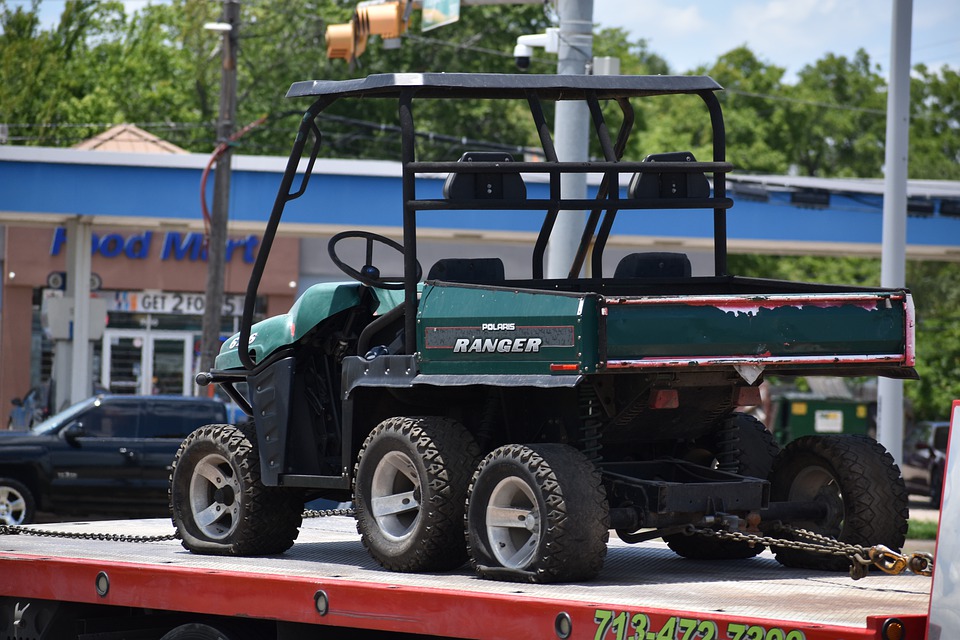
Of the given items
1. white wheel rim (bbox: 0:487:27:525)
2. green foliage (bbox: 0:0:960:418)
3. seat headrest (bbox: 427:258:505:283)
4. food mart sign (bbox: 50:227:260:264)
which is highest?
green foliage (bbox: 0:0:960:418)

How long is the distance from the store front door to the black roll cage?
29782 millimetres

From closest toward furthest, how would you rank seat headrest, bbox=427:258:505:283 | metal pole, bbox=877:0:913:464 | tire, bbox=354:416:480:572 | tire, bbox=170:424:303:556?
1. tire, bbox=354:416:480:572
2. seat headrest, bbox=427:258:505:283
3. tire, bbox=170:424:303:556
4. metal pole, bbox=877:0:913:464

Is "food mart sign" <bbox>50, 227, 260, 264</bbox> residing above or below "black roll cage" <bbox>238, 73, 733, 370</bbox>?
above

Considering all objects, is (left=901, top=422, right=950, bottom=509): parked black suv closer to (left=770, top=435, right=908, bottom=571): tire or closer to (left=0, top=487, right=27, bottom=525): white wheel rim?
(left=0, top=487, right=27, bottom=525): white wheel rim

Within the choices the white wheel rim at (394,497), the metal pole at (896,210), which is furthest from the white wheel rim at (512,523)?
the metal pole at (896,210)

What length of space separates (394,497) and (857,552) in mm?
2071

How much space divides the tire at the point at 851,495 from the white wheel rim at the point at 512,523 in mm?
1339

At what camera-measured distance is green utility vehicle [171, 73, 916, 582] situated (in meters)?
6.24

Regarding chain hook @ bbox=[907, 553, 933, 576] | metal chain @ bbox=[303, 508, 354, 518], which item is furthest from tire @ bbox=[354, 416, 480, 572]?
metal chain @ bbox=[303, 508, 354, 518]

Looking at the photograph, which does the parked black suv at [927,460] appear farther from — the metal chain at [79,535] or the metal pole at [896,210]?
the metal chain at [79,535]

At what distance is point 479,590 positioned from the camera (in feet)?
18.8

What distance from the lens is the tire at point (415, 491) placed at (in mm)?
6691

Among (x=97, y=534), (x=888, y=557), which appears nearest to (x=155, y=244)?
(x=97, y=534)

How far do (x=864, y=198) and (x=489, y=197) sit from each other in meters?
23.6
